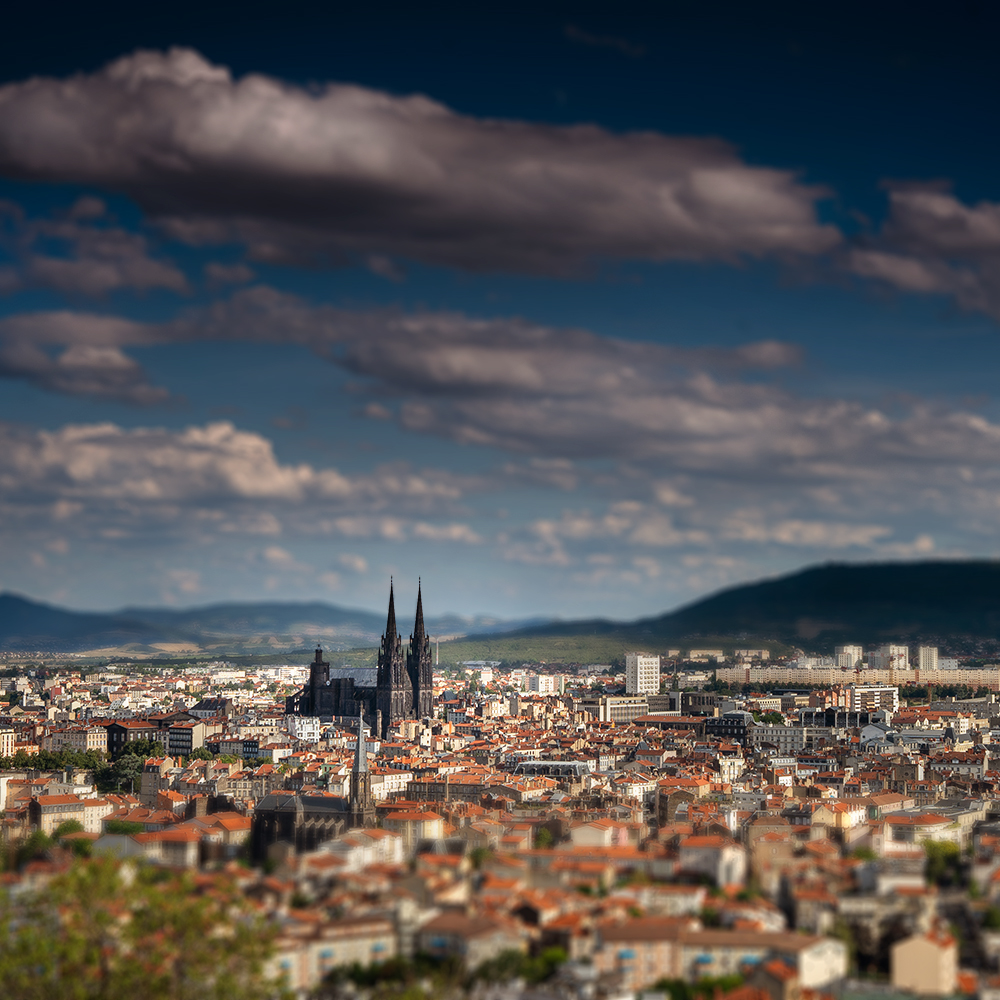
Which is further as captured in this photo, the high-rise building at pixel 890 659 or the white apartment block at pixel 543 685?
the high-rise building at pixel 890 659

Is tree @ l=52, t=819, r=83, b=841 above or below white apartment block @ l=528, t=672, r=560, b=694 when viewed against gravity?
below

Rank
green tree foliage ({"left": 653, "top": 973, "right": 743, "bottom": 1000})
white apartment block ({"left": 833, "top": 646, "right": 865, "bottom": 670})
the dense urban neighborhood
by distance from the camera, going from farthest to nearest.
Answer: white apartment block ({"left": 833, "top": 646, "right": 865, "bottom": 670}) → the dense urban neighborhood → green tree foliage ({"left": 653, "top": 973, "right": 743, "bottom": 1000})

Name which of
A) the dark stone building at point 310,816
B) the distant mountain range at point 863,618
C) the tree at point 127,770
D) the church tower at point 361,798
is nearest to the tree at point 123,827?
the dark stone building at point 310,816

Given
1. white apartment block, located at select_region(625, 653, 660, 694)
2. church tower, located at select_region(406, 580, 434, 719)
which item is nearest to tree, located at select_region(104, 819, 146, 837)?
church tower, located at select_region(406, 580, 434, 719)

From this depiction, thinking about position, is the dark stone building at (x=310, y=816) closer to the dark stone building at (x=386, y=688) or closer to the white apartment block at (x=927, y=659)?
the dark stone building at (x=386, y=688)

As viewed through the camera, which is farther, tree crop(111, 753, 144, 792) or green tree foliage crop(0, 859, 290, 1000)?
tree crop(111, 753, 144, 792)

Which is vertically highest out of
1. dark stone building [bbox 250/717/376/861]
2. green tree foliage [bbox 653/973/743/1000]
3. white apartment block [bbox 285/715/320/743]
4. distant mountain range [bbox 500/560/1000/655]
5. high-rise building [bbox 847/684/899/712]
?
distant mountain range [bbox 500/560/1000/655]

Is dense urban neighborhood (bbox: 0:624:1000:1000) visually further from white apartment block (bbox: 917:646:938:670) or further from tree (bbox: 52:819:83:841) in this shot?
white apartment block (bbox: 917:646:938:670)

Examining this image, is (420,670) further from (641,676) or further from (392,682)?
(641,676)
